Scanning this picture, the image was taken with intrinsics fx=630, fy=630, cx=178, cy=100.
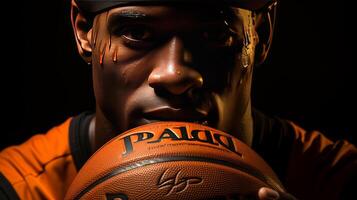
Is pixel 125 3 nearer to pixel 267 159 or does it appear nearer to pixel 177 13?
pixel 177 13

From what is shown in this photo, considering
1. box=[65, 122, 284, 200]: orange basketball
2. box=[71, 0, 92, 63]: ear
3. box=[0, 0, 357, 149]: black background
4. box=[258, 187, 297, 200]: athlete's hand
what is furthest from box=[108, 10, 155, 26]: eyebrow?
box=[0, 0, 357, 149]: black background

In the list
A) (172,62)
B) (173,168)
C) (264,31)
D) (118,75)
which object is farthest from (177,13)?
(173,168)

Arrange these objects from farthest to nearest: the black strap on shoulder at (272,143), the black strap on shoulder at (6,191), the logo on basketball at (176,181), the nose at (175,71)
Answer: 1. the black strap on shoulder at (272,143)
2. the black strap on shoulder at (6,191)
3. the nose at (175,71)
4. the logo on basketball at (176,181)

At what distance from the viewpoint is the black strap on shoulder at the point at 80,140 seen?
196 centimetres

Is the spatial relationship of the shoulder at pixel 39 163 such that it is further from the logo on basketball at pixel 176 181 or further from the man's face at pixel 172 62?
the logo on basketball at pixel 176 181

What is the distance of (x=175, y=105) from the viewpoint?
62.2 inches

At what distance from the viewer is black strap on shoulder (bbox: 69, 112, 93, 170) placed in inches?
77.3

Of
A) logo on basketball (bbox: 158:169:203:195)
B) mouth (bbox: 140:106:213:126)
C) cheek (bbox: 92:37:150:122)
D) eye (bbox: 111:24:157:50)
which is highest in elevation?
eye (bbox: 111:24:157:50)

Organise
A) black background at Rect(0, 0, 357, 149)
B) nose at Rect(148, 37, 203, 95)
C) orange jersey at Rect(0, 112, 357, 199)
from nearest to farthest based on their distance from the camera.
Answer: nose at Rect(148, 37, 203, 95) < orange jersey at Rect(0, 112, 357, 199) < black background at Rect(0, 0, 357, 149)

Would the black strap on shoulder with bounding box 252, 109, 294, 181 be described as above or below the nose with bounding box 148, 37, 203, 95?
below

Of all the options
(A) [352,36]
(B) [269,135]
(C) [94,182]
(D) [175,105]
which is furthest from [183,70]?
(A) [352,36]

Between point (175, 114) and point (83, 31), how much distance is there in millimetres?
429

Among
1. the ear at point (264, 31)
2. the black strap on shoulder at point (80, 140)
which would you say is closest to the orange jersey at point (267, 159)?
the black strap on shoulder at point (80, 140)

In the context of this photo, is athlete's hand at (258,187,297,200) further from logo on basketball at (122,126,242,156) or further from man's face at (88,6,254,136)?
man's face at (88,6,254,136)
